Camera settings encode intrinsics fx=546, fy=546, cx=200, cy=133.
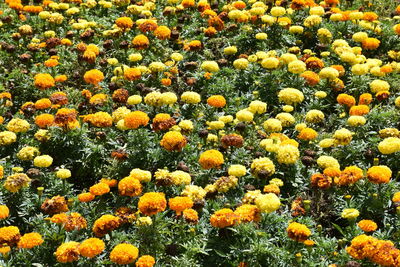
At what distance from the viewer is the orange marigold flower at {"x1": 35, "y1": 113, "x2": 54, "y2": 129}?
20.3 ft

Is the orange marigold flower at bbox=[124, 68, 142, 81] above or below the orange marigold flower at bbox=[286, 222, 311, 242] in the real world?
above

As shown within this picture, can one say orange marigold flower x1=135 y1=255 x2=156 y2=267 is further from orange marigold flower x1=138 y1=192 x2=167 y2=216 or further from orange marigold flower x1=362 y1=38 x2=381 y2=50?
orange marigold flower x1=362 y1=38 x2=381 y2=50

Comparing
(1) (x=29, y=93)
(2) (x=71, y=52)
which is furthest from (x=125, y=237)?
(2) (x=71, y=52)

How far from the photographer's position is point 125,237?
4.86 m

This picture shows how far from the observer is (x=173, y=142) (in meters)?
5.57

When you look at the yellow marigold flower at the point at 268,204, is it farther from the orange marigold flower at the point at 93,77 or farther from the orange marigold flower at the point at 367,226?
the orange marigold flower at the point at 93,77

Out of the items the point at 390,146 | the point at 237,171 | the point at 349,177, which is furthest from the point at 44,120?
the point at 390,146

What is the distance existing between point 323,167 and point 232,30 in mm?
3682

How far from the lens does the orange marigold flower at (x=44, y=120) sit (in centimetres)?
618

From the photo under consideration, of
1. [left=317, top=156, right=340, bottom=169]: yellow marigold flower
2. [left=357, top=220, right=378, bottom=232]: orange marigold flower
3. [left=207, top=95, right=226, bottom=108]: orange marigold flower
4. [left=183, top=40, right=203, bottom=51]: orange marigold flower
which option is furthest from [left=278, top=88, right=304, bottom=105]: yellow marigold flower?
[left=357, top=220, right=378, bottom=232]: orange marigold flower

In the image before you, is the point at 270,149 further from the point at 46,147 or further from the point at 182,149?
the point at 46,147

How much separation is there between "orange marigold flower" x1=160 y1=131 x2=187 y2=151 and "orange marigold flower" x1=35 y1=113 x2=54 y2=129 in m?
1.43

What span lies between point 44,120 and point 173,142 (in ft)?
5.36

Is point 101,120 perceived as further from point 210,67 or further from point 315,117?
point 315,117
